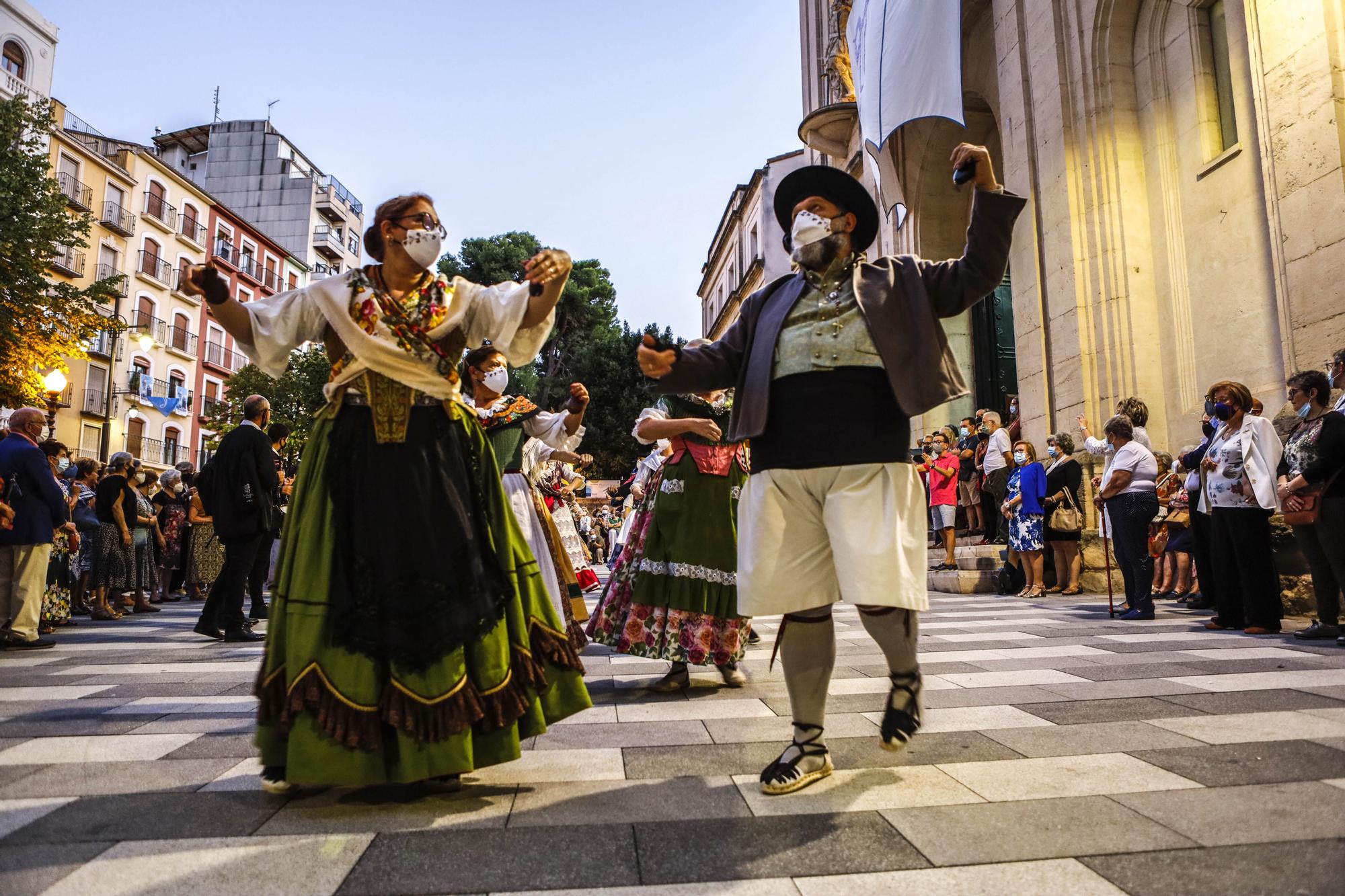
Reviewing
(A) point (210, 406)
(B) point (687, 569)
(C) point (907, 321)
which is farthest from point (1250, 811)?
(A) point (210, 406)

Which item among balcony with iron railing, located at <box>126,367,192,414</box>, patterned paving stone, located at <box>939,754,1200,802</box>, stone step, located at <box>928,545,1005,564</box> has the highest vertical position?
balcony with iron railing, located at <box>126,367,192,414</box>

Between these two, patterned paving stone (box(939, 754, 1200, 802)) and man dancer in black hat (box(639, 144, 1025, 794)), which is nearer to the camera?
patterned paving stone (box(939, 754, 1200, 802))

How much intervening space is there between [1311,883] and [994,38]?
16307mm

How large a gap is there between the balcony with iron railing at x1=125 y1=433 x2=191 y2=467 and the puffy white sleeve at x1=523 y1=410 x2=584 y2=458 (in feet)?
125

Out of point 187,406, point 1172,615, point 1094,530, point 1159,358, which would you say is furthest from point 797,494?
point 187,406

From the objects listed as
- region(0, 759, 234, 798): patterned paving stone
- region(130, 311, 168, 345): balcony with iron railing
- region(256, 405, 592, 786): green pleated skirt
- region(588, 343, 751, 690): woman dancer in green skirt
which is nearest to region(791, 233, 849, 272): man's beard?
region(256, 405, 592, 786): green pleated skirt

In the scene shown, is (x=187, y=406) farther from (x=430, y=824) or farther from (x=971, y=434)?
(x=430, y=824)

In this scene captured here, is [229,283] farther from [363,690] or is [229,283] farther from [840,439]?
[840,439]

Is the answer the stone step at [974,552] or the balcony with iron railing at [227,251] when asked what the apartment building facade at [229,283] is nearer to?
the balcony with iron railing at [227,251]

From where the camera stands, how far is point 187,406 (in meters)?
43.2

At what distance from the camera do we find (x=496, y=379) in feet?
19.0

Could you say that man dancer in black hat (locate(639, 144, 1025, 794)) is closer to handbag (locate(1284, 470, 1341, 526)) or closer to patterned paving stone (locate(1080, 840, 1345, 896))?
patterned paving stone (locate(1080, 840, 1345, 896))

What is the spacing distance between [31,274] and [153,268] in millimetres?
22183

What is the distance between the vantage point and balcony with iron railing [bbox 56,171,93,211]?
3525 centimetres
